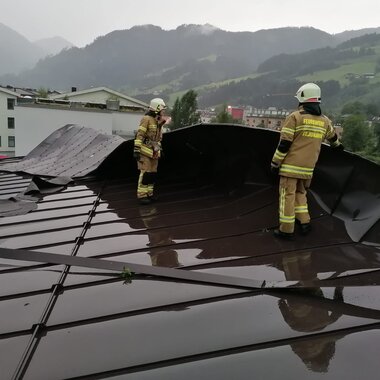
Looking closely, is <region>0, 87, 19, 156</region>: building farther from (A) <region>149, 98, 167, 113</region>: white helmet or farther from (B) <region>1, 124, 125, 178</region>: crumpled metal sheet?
(A) <region>149, 98, 167, 113</region>: white helmet

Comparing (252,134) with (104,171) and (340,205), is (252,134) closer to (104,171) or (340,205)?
(340,205)

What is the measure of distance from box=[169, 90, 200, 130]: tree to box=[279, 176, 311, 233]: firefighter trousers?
5904 cm

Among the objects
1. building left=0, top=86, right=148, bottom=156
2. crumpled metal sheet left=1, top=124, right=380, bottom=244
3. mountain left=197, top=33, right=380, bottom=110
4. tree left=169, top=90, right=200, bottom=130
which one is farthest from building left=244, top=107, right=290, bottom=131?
crumpled metal sheet left=1, top=124, right=380, bottom=244

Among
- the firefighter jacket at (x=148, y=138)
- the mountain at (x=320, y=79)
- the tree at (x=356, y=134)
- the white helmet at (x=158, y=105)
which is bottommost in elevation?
the tree at (x=356, y=134)

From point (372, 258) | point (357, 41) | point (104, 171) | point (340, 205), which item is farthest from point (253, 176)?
point (357, 41)

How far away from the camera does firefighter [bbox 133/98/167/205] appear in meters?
5.44

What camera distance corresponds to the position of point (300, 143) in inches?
151

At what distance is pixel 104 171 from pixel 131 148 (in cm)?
66

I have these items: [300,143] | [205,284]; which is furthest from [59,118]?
[205,284]

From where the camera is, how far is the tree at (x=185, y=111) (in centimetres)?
6247

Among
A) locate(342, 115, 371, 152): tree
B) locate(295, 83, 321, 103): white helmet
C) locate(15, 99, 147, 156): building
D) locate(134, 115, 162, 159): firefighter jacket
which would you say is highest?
locate(295, 83, 321, 103): white helmet

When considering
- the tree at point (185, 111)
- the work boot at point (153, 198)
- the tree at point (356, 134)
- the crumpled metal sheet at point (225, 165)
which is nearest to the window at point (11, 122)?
the tree at point (185, 111)

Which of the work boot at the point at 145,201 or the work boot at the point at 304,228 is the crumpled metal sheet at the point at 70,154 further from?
the work boot at the point at 304,228

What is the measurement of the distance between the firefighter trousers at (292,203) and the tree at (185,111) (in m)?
59.0
